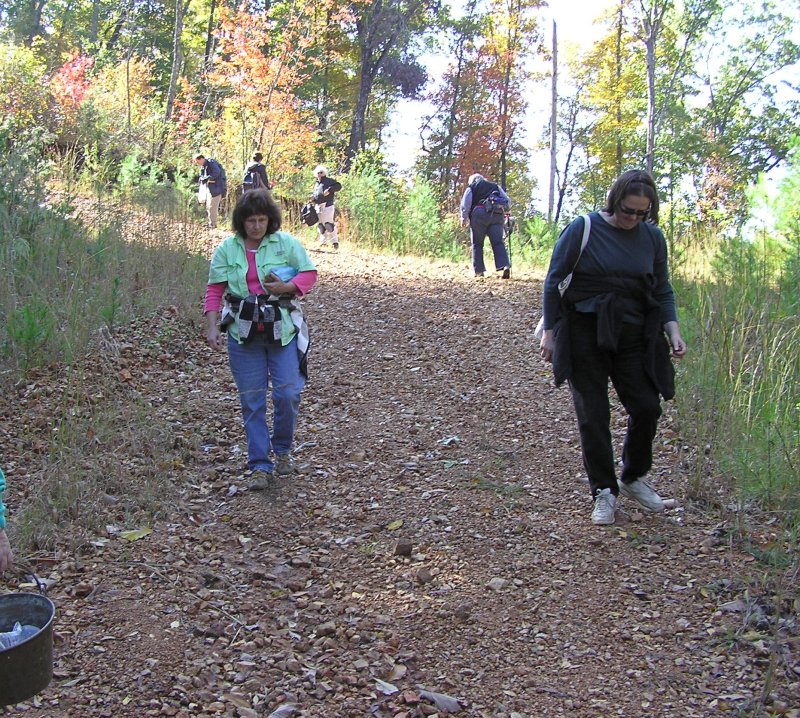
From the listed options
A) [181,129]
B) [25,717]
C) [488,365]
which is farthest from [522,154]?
[25,717]

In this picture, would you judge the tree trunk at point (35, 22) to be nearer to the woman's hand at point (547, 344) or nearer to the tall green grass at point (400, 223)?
the tall green grass at point (400, 223)

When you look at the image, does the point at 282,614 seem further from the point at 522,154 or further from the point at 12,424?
the point at 522,154

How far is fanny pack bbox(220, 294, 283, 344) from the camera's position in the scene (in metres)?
4.84

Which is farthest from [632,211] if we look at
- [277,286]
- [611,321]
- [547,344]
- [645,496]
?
[277,286]

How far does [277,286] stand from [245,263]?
0.85ft

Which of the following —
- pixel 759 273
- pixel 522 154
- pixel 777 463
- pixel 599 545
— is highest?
pixel 522 154

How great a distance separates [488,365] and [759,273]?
8.73 ft

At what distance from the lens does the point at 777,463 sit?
4387mm

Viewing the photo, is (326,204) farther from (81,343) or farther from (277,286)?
(277,286)

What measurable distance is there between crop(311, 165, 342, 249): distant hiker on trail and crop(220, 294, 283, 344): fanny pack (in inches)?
428

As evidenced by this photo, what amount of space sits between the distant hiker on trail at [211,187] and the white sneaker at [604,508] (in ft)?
41.8

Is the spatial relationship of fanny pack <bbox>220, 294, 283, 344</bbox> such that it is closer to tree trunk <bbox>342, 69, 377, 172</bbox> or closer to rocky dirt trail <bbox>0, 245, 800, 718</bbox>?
rocky dirt trail <bbox>0, 245, 800, 718</bbox>

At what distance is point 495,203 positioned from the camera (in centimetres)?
1209

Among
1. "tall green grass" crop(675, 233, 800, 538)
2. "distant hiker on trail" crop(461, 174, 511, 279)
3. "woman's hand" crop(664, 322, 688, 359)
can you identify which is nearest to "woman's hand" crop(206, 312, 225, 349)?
"woman's hand" crop(664, 322, 688, 359)
